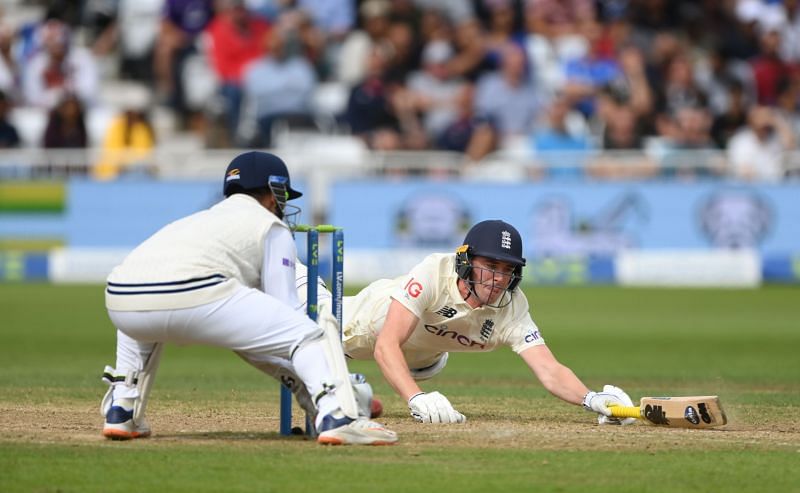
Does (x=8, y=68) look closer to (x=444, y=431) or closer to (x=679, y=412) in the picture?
(x=444, y=431)

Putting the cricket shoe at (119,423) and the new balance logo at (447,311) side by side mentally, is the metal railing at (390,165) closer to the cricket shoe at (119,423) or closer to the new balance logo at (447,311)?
the new balance logo at (447,311)

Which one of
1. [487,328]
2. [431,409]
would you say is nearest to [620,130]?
[487,328]

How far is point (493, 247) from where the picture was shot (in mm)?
7340

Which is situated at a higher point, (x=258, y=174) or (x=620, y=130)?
(x=620, y=130)

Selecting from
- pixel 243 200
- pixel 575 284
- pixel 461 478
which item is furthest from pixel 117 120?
pixel 461 478

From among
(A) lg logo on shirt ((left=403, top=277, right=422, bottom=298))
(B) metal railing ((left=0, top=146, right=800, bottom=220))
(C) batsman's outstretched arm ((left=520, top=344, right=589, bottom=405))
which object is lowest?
(C) batsman's outstretched arm ((left=520, top=344, right=589, bottom=405))

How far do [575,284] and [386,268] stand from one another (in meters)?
2.83

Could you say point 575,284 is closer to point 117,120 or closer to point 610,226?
point 610,226

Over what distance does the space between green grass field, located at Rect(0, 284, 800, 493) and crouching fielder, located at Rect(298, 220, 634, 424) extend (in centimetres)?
18

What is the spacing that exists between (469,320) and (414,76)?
1377cm

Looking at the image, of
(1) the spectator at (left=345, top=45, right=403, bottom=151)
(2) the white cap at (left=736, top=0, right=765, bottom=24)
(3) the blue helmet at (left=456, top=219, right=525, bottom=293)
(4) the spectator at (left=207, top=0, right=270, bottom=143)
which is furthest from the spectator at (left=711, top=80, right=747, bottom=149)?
(3) the blue helmet at (left=456, top=219, right=525, bottom=293)

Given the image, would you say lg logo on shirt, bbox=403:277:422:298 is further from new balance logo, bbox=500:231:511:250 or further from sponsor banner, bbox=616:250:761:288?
sponsor banner, bbox=616:250:761:288

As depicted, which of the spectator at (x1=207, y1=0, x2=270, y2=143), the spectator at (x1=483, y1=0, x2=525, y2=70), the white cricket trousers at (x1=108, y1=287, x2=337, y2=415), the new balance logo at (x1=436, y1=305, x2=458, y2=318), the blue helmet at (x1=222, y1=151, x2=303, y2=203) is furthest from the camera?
the spectator at (x1=483, y1=0, x2=525, y2=70)

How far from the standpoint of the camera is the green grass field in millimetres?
5590
